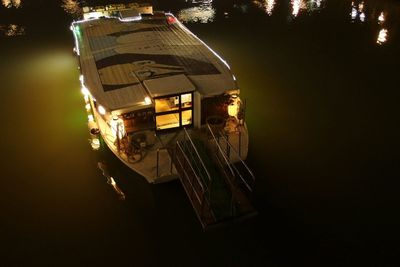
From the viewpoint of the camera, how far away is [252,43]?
28391 mm

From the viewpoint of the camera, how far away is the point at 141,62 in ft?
53.1

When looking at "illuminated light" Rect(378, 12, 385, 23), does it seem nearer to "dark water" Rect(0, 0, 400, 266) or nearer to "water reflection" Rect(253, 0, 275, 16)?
"dark water" Rect(0, 0, 400, 266)

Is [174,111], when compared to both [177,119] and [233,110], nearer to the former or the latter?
[177,119]

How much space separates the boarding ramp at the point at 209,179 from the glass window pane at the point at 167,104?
1.23m

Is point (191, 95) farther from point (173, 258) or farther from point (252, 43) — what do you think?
point (252, 43)

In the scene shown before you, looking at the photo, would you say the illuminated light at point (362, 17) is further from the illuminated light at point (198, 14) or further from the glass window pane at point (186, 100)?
the glass window pane at point (186, 100)

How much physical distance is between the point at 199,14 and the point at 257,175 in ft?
79.9

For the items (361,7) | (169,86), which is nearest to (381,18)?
(361,7)

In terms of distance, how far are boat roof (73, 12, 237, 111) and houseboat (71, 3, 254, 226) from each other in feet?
0.15

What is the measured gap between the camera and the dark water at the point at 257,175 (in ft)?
39.2

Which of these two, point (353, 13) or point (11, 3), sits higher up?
point (11, 3)

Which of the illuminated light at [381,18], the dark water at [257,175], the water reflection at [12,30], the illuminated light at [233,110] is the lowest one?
the dark water at [257,175]

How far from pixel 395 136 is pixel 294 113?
16.6 ft

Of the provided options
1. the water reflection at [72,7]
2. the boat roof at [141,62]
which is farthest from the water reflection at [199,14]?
the boat roof at [141,62]
